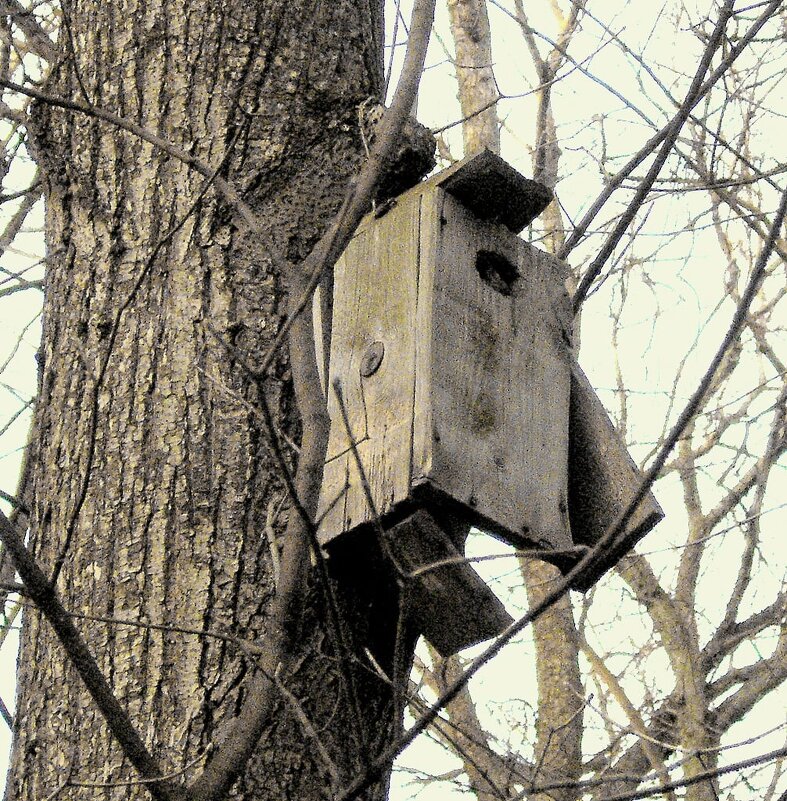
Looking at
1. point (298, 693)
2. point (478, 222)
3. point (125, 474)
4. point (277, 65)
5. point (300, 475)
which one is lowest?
point (298, 693)

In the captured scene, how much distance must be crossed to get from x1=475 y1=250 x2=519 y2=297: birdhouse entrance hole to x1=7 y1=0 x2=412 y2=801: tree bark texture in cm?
25

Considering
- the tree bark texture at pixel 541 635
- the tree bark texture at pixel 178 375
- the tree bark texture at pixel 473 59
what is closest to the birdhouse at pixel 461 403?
the tree bark texture at pixel 178 375

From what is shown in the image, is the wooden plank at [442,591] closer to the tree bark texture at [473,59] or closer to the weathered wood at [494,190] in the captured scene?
the weathered wood at [494,190]

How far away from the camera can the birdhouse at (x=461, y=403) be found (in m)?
1.74

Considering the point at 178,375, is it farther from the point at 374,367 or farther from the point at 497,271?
the point at 497,271

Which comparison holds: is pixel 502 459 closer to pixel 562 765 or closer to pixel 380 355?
pixel 380 355

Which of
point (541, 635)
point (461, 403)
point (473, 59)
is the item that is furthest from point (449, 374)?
point (473, 59)

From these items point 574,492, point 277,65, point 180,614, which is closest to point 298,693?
point 180,614

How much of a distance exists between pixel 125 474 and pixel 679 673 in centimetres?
323

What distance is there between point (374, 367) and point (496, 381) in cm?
19

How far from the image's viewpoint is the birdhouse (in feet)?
5.71

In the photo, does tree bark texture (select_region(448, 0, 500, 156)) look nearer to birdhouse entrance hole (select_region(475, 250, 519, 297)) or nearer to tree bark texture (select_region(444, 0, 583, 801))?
tree bark texture (select_region(444, 0, 583, 801))

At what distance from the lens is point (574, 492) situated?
6.67 feet

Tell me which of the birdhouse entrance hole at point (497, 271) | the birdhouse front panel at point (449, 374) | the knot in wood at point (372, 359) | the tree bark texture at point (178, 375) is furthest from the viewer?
the birdhouse entrance hole at point (497, 271)
